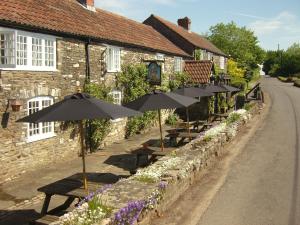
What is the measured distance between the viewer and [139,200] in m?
6.77

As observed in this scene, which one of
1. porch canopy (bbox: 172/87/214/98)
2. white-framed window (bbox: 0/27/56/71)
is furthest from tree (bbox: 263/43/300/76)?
white-framed window (bbox: 0/27/56/71)

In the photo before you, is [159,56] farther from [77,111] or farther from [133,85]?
[77,111]

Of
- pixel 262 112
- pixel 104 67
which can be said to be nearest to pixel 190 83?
pixel 262 112

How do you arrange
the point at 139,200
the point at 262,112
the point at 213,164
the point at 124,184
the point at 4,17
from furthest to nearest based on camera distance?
the point at 262,112 → the point at 213,164 → the point at 4,17 → the point at 124,184 → the point at 139,200

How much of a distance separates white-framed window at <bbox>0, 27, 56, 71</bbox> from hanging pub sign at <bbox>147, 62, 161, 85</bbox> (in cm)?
780

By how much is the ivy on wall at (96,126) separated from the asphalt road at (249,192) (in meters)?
6.11

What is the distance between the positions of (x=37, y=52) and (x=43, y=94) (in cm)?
154

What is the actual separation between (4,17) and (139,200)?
8071mm

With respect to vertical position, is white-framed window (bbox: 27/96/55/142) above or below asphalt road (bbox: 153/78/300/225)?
above

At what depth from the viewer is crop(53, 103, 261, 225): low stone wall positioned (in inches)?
266

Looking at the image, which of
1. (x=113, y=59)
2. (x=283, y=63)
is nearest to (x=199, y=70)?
(x=113, y=59)

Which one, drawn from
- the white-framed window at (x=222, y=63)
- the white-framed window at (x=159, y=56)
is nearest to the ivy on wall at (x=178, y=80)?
the white-framed window at (x=159, y=56)

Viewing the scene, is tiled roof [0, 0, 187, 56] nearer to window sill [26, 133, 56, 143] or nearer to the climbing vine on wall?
the climbing vine on wall

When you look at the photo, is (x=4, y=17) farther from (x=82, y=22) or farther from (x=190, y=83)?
(x=190, y=83)
